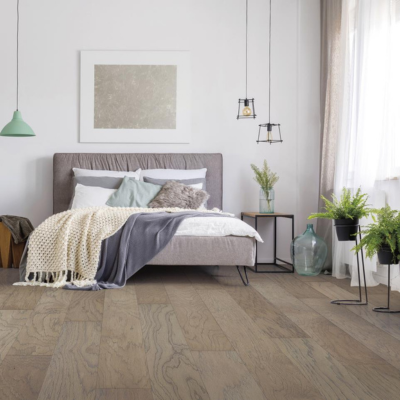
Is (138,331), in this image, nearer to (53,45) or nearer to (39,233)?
(39,233)

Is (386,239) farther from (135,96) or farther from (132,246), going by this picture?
(135,96)

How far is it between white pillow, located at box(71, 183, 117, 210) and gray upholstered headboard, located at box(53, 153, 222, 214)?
1.37 ft

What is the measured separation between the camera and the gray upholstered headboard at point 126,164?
571cm

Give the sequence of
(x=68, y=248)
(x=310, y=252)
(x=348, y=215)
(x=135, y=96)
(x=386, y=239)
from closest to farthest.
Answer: (x=386, y=239)
(x=348, y=215)
(x=68, y=248)
(x=310, y=252)
(x=135, y=96)

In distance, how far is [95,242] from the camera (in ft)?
13.8

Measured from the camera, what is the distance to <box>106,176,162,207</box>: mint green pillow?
16.8ft

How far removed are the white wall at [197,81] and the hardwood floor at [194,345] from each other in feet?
6.96

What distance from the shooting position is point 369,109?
14.2 feet

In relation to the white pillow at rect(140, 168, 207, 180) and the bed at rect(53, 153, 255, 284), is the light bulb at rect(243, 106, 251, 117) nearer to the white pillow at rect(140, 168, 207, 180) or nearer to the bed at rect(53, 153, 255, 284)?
the bed at rect(53, 153, 255, 284)

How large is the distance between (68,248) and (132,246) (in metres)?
0.50

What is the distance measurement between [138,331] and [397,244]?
5.40ft

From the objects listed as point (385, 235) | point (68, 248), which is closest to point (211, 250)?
point (68, 248)

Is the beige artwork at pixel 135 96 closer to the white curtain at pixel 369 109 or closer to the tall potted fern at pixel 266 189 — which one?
the tall potted fern at pixel 266 189

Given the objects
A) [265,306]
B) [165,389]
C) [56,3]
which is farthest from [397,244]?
[56,3]
